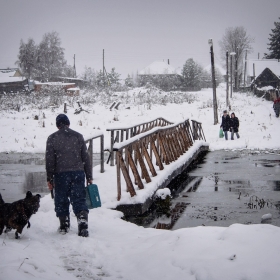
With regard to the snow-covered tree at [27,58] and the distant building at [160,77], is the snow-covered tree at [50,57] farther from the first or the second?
the distant building at [160,77]

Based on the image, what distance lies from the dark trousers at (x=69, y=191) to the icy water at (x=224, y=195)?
5.69 feet

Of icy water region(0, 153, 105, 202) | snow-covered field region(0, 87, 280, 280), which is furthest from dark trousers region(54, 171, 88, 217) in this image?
icy water region(0, 153, 105, 202)

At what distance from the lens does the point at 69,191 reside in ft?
19.6

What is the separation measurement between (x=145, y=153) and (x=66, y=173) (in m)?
3.41

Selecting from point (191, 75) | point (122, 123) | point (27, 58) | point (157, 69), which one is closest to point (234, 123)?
point (122, 123)

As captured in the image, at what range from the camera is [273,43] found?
218 feet

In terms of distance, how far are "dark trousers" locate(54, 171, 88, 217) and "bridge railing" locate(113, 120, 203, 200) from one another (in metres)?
1.36

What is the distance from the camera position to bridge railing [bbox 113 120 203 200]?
25.0ft

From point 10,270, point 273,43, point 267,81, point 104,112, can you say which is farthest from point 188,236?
point 273,43

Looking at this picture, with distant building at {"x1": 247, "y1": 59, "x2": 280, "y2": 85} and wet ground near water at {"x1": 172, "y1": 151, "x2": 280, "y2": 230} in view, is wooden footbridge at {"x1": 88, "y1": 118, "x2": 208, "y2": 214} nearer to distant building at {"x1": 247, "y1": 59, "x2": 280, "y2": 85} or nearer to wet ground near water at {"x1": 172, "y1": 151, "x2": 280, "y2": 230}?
wet ground near water at {"x1": 172, "y1": 151, "x2": 280, "y2": 230}

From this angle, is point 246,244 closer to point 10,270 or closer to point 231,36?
point 10,270

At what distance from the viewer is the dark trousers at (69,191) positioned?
19.4ft

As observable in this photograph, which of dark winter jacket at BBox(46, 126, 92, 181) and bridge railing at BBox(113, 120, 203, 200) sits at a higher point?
dark winter jacket at BBox(46, 126, 92, 181)

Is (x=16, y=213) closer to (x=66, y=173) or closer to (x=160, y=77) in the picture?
(x=66, y=173)
